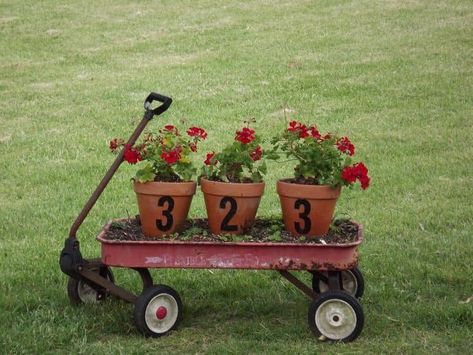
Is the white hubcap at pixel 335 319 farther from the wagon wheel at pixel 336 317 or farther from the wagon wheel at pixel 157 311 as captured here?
the wagon wheel at pixel 157 311

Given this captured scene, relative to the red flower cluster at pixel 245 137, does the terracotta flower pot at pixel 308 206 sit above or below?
below

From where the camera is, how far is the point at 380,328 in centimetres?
534

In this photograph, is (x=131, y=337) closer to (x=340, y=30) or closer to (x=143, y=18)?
(x=340, y=30)

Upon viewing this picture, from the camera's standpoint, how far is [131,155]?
17.7ft

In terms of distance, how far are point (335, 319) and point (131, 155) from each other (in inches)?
61.0

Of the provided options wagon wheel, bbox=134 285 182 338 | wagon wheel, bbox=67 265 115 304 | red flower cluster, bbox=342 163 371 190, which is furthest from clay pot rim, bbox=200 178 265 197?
wagon wheel, bbox=67 265 115 304

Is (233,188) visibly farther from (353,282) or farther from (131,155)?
(353,282)

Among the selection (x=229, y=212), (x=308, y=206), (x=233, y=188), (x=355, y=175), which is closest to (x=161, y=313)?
(x=229, y=212)

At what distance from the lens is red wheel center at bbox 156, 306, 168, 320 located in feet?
17.2

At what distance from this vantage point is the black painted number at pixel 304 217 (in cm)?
534

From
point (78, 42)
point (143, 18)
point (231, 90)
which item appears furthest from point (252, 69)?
point (143, 18)

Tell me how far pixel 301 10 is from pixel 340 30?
245 cm

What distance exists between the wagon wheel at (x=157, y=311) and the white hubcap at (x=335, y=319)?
0.85 metres

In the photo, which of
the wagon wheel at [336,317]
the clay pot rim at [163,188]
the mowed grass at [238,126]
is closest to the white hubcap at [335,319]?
the wagon wheel at [336,317]
